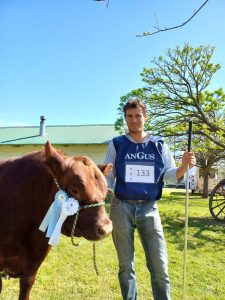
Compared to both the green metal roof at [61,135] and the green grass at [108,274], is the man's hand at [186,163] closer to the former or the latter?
the green grass at [108,274]

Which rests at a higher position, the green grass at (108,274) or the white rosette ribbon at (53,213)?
the white rosette ribbon at (53,213)

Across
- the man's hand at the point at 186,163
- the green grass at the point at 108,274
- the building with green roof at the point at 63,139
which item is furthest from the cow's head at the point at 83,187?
the building with green roof at the point at 63,139

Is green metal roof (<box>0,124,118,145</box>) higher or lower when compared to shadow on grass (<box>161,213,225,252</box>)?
higher

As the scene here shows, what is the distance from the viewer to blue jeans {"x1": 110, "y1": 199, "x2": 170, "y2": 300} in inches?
121

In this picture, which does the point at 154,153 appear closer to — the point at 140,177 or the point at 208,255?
the point at 140,177

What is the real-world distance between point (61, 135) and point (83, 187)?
24296mm

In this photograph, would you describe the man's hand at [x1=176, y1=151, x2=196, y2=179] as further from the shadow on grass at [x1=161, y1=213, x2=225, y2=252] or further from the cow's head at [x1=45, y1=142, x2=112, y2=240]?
the shadow on grass at [x1=161, y1=213, x2=225, y2=252]

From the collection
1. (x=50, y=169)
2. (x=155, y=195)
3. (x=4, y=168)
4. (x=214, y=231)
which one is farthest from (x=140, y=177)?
(x=214, y=231)

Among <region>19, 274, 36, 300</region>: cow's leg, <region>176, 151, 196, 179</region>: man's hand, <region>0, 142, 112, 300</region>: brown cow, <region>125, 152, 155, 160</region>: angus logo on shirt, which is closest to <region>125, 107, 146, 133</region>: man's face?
<region>125, 152, 155, 160</region>: angus logo on shirt

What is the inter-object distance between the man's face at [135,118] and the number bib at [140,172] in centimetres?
34

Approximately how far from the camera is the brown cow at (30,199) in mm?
2428

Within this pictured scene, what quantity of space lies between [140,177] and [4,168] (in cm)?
126

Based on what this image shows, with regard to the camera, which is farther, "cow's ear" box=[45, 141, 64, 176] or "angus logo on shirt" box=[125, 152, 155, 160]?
"angus logo on shirt" box=[125, 152, 155, 160]

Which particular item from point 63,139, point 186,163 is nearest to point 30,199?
point 186,163
